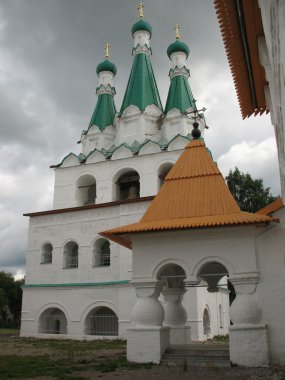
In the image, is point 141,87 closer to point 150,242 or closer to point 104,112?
point 104,112

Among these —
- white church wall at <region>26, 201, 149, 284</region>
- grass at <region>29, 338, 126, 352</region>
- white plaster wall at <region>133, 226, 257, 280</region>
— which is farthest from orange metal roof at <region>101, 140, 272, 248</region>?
white church wall at <region>26, 201, 149, 284</region>

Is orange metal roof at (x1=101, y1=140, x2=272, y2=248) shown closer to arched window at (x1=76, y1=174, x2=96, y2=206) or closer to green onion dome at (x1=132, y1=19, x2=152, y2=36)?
arched window at (x1=76, y1=174, x2=96, y2=206)

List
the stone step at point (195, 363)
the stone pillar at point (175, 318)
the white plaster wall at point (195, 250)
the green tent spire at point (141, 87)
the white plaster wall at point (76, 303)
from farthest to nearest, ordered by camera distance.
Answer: the green tent spire at point (141, 87)
the white plaster wall at point (76, 303)
the stone pillar at point (175, 318)
the white plaster wall at point (195, 250)
the stone step at point (195, 363)

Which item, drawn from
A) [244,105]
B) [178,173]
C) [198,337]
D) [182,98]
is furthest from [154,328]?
[182,98]

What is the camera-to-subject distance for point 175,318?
31.7 ft

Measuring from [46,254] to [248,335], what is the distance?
1218cm

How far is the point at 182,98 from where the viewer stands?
64.3ft

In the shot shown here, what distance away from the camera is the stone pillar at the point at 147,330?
7.83 meters

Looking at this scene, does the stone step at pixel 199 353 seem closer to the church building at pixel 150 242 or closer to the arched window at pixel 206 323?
the church building at pixel 150 242

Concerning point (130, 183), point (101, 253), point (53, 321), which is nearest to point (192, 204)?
point (101, 253)

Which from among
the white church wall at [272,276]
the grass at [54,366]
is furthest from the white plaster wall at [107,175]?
the white church wall at [272,276]

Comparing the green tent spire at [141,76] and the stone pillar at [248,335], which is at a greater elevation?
the green tent spire at [141,76]

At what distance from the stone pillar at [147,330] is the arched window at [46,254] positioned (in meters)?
10.3

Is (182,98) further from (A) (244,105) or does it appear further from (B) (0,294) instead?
(B) (0,294)
